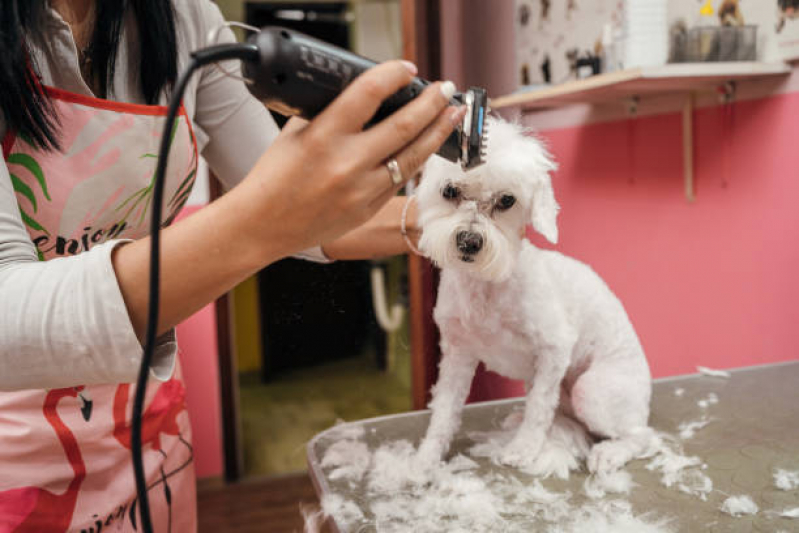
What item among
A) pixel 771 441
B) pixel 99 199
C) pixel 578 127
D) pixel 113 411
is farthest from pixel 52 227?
pixel 578 127

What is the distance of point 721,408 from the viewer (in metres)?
1.11

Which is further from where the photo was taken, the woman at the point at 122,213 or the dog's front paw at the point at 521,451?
the dog's front paw at the point at 521,451

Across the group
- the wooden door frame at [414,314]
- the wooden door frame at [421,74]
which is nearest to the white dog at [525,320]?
the wooden door frame at [414,314]

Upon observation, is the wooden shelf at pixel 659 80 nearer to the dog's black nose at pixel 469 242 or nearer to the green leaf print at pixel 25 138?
the dog's black nose at pixel 469 242

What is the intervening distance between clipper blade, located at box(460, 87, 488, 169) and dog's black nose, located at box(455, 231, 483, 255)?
0.21 metres

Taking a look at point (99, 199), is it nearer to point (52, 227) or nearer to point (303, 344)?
point (52, 227)

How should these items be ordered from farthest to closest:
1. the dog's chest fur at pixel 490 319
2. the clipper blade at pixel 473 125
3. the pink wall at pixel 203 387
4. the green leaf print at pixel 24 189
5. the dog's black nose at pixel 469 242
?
the pink wall at pixel 203 387
the dog's chest fur at pixel 490 319
the dog's black nose at pixel 469 242
the green leaf print at pixel 24 189
the clipper blade at pixel 473 125

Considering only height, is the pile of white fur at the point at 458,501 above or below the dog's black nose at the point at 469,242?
below

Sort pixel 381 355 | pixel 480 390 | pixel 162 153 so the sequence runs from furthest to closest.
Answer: pixel 381 355
pixel 480 390
pixel 162 153

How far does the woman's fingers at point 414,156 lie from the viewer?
0.52m

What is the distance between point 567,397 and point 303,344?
242 centimetres

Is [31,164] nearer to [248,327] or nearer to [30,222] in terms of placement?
[30,222]

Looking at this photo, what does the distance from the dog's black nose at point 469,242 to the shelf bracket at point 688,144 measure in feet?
2.46

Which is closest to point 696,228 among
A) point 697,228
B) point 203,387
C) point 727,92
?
point 697,228
